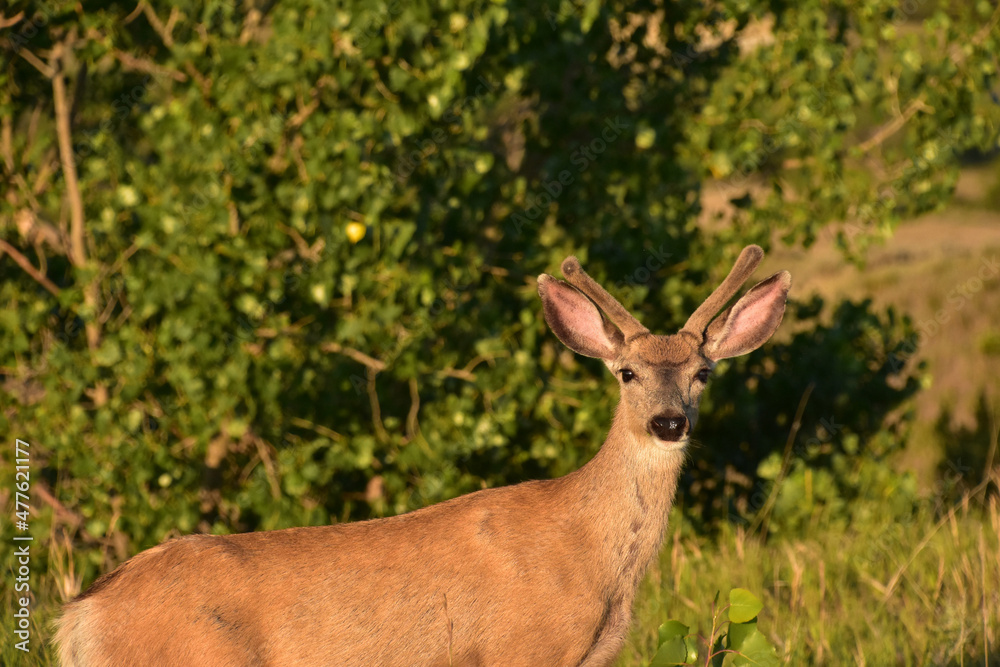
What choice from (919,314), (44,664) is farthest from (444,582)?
(919,314)

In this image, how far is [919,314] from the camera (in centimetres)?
1541

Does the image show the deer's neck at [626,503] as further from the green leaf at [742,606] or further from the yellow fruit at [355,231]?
the yellow fruit at [355,231]

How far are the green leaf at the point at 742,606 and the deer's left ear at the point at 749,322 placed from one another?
1.38m

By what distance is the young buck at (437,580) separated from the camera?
409 centimetres

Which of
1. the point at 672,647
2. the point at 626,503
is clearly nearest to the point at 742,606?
the point at 672,647

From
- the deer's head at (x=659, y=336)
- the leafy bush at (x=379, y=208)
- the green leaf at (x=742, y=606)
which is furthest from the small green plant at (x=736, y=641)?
the leafy bush at (x=379, y=208)

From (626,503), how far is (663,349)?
0.71 meters

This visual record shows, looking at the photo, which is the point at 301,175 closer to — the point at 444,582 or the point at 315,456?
the point at 315,456

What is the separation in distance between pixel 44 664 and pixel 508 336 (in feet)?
→ 10.6

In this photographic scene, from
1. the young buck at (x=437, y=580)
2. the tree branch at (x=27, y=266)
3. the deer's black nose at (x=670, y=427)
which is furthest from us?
the tree branch at (x=27, y=266)

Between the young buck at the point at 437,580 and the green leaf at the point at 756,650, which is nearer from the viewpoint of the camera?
the green leaf at the point at 756,650

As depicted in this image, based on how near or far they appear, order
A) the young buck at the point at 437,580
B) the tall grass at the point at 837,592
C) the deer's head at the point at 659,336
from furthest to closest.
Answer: the tall grass at the point at 837,592, the deer's head at the point at 659,336, the young buck at the point at 437,580

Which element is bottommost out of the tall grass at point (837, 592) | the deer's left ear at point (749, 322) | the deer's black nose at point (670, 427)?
the tall grass at point (837, 592)

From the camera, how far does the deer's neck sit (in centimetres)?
457
